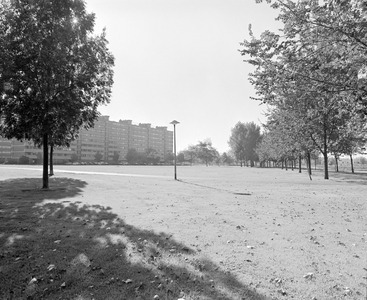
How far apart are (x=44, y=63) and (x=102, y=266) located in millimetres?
12442

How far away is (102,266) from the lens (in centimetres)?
473

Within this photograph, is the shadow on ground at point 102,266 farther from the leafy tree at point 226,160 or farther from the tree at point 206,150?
the leafy tree at point 226,160

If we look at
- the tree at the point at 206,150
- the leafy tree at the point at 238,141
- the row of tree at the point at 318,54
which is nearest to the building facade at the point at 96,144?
the tree at the point at 206,150

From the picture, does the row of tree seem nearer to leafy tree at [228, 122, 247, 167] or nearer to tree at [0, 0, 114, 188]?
tree at [0, 0, 114, 188]

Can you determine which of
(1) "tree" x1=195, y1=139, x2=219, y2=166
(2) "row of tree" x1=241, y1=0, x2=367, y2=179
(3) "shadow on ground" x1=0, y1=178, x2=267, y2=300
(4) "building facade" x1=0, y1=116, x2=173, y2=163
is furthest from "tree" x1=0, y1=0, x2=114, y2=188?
(4) "building facade" x1=0, y1=116, x2=173, y2=163

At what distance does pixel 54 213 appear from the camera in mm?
9156

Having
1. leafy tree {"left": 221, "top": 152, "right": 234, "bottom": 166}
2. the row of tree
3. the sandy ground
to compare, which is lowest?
the sandy ground

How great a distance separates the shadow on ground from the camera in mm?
3902

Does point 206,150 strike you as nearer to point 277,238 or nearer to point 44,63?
point 44,63

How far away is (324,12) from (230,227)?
6.66m

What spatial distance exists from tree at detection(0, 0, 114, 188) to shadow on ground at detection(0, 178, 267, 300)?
7947 millimetres

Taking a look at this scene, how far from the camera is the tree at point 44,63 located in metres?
13.1

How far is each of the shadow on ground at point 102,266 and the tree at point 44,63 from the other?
7.95 metres

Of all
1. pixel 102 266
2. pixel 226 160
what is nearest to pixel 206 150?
pixel 226 160
